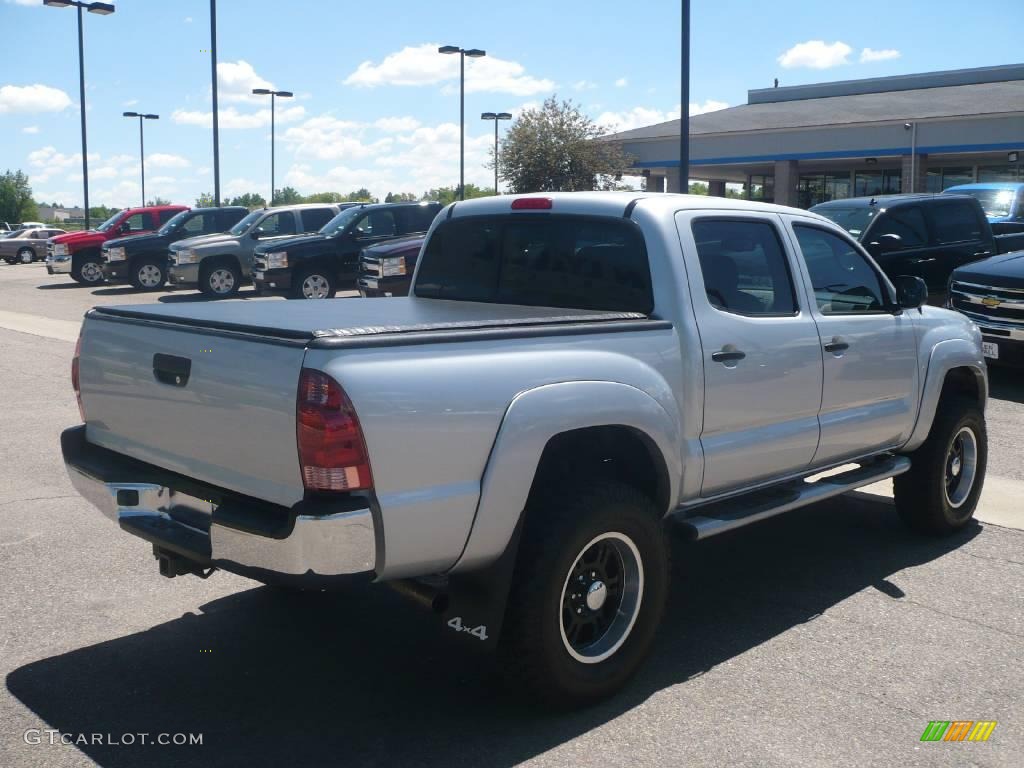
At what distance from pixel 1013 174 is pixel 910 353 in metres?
34.0

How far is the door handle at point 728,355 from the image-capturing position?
4523mm

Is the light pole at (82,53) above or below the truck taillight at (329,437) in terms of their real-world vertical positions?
above

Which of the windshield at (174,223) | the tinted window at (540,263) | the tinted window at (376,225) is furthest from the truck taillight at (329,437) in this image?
Result: the windshield at (174,223)

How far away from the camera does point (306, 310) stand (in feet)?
14.9

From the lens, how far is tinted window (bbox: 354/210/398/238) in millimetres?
20422

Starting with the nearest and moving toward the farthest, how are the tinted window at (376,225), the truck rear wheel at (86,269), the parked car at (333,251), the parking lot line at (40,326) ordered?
the parking lot line at (40,326) < the parked car at (333,251) < the tinted window at (376,225) < the truck rear wheel at (86,269)

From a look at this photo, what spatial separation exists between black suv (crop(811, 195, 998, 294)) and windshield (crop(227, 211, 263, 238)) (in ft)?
45.8

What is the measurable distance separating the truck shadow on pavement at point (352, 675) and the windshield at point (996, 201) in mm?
12305

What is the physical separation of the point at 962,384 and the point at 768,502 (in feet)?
7.15

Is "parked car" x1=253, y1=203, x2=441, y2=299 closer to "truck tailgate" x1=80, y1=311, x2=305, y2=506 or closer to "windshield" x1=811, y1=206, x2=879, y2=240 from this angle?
"windshield" x1=811, y1=206, x2=879, y2=240

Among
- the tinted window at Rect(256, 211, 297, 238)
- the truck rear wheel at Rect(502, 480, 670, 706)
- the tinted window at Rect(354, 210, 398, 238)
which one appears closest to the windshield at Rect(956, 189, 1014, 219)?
the tinted window at Rect(354, 210, 398, 238)

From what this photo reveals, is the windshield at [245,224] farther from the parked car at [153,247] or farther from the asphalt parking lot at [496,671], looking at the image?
the asphalt parking lot at [496,671]

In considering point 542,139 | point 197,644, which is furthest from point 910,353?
point 542,139

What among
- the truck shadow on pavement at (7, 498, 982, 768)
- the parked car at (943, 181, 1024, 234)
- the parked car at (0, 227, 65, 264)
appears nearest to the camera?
the truck shadow on pavement at (7, 498, 982, 768)
